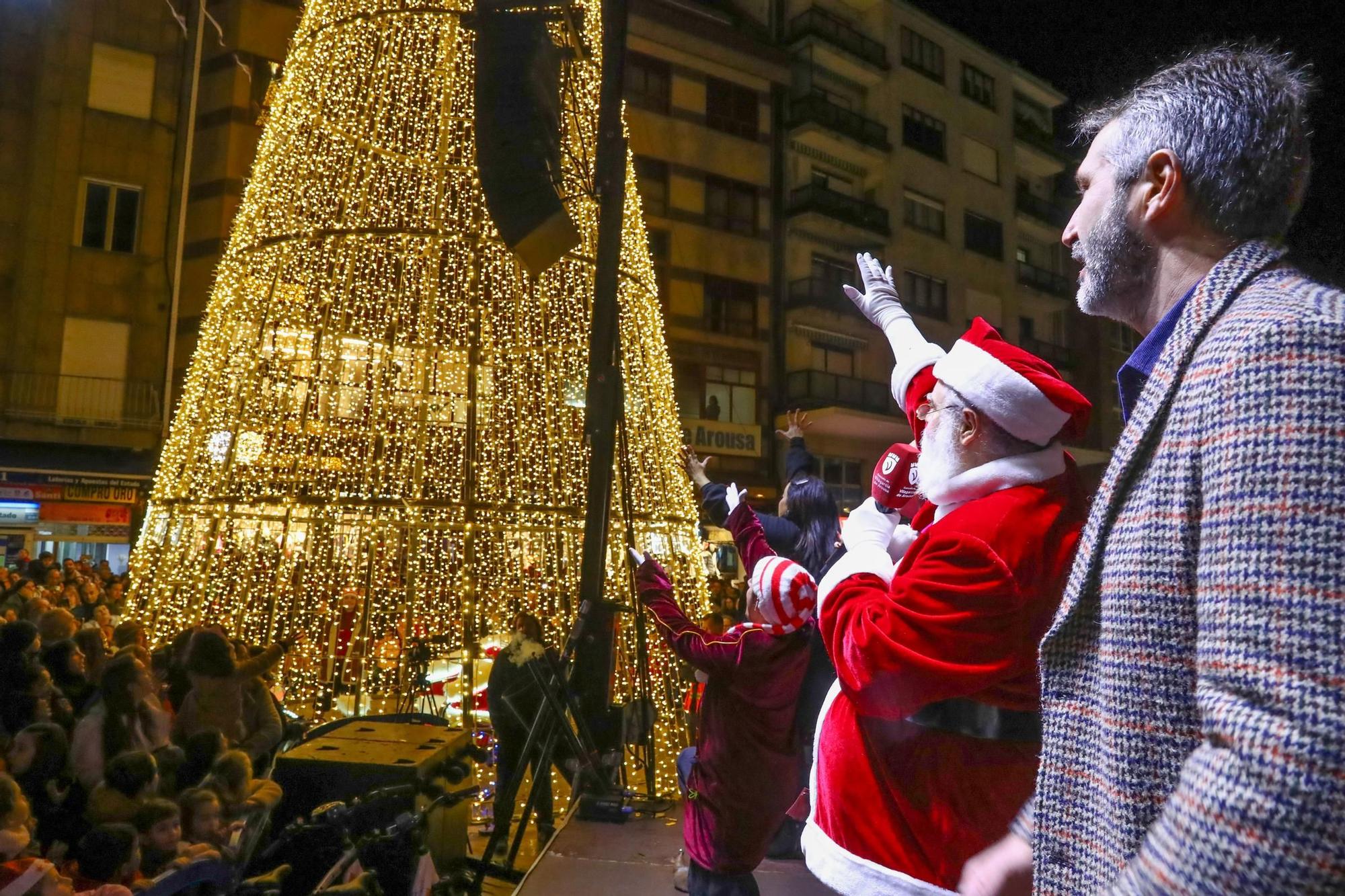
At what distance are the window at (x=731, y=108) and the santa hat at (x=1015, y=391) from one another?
21.0 meters

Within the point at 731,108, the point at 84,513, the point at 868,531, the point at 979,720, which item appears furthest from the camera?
the point at 731,108

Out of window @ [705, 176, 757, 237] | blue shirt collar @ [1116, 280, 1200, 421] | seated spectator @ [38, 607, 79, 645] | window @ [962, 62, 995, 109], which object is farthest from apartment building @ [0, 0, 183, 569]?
window @ [962, 62, 995, 109]

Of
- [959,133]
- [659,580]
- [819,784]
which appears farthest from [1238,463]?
[959,133]

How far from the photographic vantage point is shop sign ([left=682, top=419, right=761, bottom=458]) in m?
19.8

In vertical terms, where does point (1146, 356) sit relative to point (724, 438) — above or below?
below

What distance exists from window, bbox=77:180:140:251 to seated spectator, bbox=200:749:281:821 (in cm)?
1673

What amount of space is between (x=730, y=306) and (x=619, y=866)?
18140mm

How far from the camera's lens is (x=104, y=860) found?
2730 millimetres

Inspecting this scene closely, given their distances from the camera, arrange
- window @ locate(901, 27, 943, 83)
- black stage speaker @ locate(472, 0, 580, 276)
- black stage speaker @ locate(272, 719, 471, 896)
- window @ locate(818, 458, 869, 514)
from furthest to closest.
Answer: window @ locate(901, 27, 943, 83) → window @ locate(818, 458, 869, 514) → black stage speaker @ locate(472, 0, 580, 276) → black stage speaker @ locate(272, 719, 471, 896)

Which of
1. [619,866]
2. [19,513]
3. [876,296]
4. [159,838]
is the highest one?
[876,296]

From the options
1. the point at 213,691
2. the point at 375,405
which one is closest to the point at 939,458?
the point at 213,691

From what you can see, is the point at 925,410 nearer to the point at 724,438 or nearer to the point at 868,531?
the point at 868,531

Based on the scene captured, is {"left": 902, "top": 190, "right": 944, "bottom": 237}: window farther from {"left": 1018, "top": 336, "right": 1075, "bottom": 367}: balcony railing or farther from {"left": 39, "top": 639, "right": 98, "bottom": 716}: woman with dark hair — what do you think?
{"left": 39, "top": 639, "right": 98, "bottom": 716}: woman with dark hair

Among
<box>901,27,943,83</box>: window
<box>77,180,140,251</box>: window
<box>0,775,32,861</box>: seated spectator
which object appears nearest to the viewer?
Result: <box>0,775,32,861</box>: seated spectator
